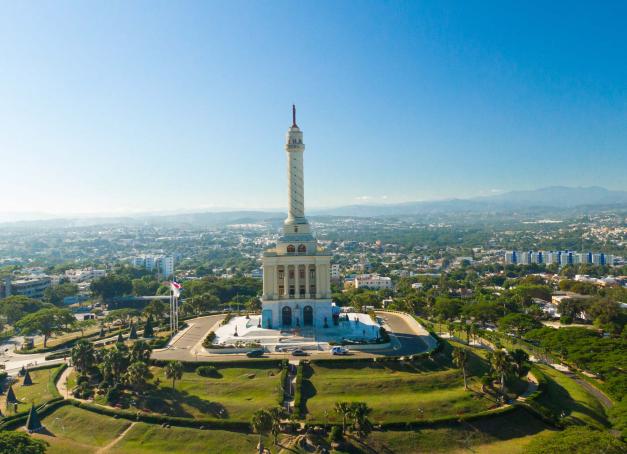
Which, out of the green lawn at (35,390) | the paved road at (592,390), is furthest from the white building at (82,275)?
the paved road at (592,390)

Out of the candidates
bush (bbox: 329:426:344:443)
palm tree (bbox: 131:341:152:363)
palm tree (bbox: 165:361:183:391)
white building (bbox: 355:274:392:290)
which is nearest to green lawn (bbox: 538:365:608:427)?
bush (bbox: 329:426:344:443)

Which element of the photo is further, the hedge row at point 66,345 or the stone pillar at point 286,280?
the hedge row at point 66,345

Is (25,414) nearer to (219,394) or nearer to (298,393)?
(219,394)

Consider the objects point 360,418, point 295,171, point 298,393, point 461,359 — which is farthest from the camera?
point 295,171

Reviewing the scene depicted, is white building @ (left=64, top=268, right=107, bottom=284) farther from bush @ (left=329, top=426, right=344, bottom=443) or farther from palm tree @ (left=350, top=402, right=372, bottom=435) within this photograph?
palm tree @ (left=350, top=402, right=372, bottom=435)

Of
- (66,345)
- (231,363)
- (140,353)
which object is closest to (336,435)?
(231,363)

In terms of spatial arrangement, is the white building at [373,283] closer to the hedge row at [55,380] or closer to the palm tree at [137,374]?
the hedge row at [55,380]
